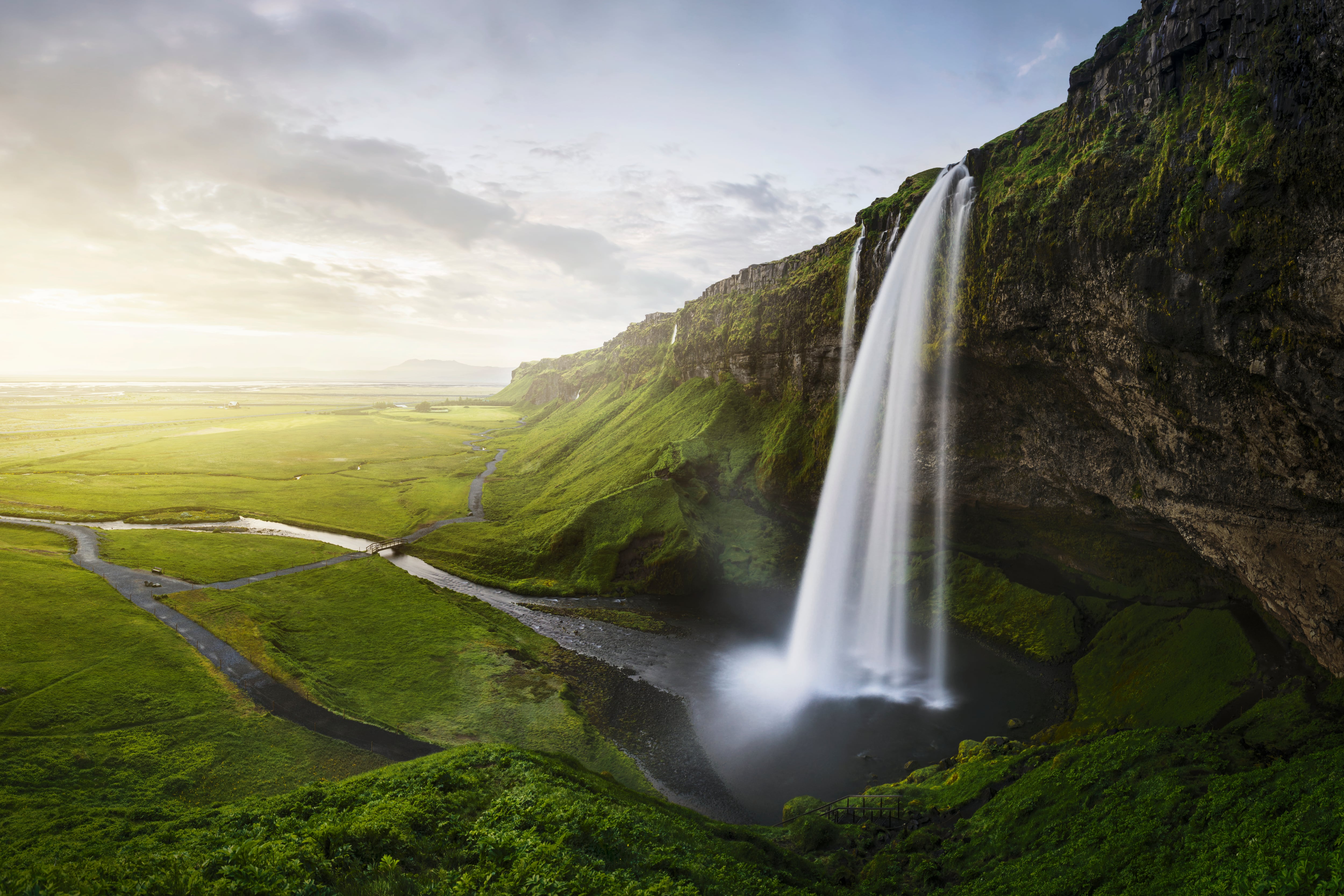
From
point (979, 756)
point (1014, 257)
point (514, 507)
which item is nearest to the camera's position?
point (979, 756)

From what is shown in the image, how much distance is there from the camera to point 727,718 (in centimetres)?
3734

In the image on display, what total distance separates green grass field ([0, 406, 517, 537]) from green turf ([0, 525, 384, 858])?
124 feet

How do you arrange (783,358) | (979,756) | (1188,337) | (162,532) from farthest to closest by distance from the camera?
(783,358) → (162,532) → (979,756) → (1188,337)

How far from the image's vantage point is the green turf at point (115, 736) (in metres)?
24.2

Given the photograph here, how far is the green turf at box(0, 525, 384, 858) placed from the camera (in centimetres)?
2417

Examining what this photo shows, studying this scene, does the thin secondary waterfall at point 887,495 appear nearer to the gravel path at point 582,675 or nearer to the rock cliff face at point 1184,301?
the rock cliff face at point 1184,301

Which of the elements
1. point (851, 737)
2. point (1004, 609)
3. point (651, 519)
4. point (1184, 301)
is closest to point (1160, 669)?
point (1004, 609)

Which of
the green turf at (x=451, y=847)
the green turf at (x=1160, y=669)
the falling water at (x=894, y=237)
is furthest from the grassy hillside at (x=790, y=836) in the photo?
the falling water at (x=894, y=237)

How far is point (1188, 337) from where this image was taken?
92.9ft

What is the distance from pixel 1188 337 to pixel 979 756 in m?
24.1

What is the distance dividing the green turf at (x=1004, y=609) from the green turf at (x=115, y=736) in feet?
149

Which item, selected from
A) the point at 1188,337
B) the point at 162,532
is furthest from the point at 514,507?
the point at 1188,337

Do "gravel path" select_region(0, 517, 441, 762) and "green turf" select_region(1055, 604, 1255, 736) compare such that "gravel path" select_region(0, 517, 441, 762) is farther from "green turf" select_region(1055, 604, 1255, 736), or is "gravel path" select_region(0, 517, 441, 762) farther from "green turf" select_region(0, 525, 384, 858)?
"green turf" select_region(1055, 604, 1255, 736)

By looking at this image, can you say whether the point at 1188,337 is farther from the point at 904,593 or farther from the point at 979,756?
the point at 904,593
